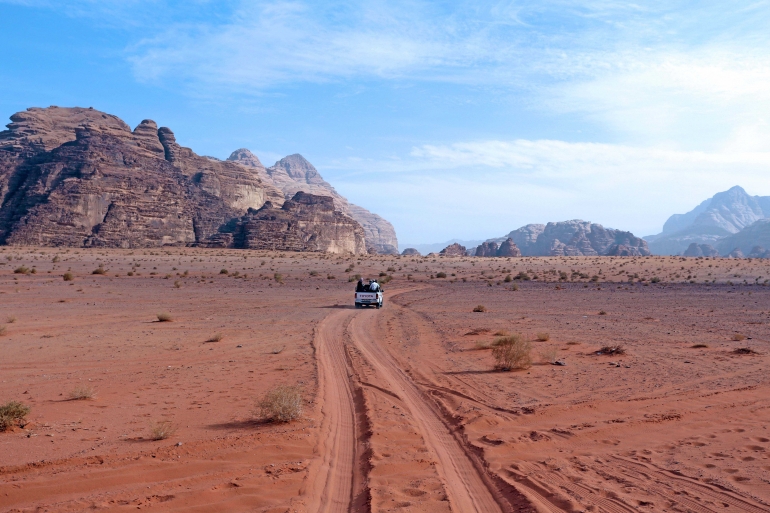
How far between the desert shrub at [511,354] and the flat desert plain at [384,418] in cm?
29

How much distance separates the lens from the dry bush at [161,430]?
7.67 m

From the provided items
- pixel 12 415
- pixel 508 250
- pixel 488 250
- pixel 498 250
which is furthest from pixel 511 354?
pixel 498 250

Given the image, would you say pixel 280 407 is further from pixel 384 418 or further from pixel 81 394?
pixel 81 394

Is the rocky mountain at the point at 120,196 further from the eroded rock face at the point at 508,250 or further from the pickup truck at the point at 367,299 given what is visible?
the pickup truck at the point at 367,299

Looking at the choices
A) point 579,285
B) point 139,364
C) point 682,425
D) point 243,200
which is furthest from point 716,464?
point 243,200

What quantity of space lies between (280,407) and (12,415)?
12.7 feet

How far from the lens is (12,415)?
8086mm

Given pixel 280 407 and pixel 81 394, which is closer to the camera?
pixel 280 407

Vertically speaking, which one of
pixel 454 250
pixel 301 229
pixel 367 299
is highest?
pixel 301 229

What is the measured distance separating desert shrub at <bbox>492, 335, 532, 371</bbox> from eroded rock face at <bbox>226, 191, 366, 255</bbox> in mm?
124731

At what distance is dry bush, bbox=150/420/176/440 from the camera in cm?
767

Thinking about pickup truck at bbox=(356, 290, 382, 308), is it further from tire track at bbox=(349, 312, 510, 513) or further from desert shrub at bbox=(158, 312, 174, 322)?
tire track at bbox=(349, 312, 510, 513)

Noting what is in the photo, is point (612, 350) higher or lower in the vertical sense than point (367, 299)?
lower

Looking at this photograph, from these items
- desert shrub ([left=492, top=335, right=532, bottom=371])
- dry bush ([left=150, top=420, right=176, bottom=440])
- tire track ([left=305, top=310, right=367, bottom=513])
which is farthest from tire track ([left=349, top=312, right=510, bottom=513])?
dry bush ([left=150, top=420, right=176, bottom=440])
